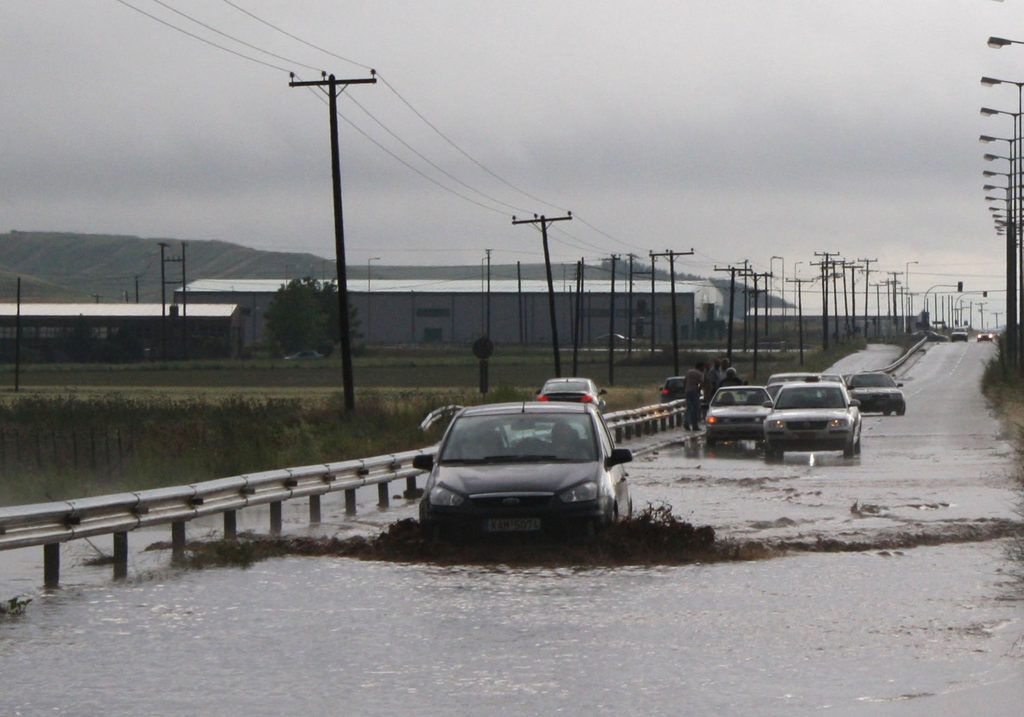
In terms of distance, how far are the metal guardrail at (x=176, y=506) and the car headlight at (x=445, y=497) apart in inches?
91.2

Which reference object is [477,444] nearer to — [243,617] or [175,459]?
[243,617]

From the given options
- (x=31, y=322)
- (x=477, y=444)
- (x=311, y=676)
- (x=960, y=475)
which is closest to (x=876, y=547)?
(x=477, y=444)

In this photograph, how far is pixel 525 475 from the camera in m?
15.9

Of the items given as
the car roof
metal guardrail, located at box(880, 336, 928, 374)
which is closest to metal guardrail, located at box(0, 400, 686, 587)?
the car roof

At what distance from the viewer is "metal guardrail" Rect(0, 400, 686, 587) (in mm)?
13875

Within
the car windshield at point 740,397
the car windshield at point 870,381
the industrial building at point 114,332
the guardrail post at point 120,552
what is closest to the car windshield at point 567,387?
the car windshield at point 740,397

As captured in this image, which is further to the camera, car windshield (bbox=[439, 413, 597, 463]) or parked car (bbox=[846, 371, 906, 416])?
parked car (bbox=[846, 371, 906, 416])

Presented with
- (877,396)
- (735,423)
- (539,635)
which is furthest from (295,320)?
(539,635)

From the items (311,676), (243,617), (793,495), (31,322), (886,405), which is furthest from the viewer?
(31,322)

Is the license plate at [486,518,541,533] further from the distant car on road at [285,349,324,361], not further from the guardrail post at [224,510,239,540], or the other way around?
the distant car on road at [285,349,324,361]

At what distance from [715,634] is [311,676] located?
286cm

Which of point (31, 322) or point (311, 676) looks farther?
point (31, 322)

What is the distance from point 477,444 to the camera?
17016mm

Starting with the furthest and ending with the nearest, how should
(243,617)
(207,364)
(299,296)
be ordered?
(299,296)
(207,364)
(243,617)
